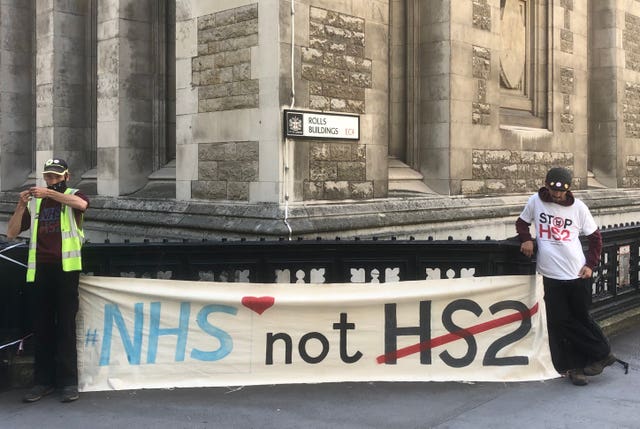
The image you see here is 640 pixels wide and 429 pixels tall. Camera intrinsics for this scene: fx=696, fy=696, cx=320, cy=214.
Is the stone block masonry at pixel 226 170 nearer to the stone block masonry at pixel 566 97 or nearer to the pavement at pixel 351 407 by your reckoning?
the pavement at pixel 351 407

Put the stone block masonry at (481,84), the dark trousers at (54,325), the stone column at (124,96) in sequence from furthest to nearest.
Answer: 1. the stone block masonry at (481,84)
2. the stone column at (124,96)
3. the dark trousers at (54,325)

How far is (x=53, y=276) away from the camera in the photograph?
5586mm

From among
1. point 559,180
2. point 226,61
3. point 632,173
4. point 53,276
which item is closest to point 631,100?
point 632,173

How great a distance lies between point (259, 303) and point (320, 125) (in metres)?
4.19

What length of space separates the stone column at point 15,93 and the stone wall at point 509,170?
9447 mm

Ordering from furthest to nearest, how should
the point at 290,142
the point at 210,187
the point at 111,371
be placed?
the point at 210,187 < the point at 290,142 < the point at 111,371

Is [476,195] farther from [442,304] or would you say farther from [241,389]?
[241,389]

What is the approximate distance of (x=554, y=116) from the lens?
1439cm

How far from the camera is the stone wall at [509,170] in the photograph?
1234 centimetres

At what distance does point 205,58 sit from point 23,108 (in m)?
6.77

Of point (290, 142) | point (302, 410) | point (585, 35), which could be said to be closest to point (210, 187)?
point (290, 142)

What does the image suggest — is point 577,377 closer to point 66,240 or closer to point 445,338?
point 445,338

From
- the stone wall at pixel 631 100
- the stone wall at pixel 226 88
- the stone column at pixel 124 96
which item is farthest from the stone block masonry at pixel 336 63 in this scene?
the stone wall at pixel 631 100

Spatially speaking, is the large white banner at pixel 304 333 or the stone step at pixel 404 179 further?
the stone step at pixel 404 179
